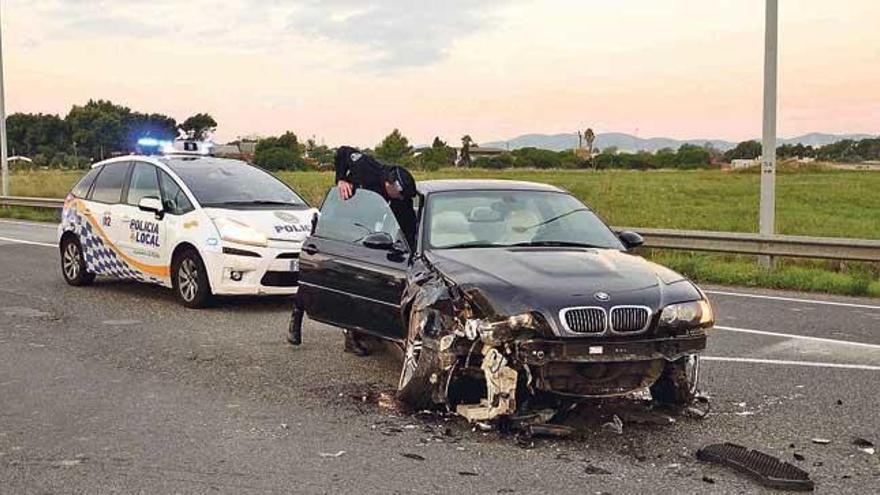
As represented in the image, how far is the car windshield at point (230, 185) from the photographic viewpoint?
1047 cm

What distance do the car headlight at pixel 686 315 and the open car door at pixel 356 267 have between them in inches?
74.9

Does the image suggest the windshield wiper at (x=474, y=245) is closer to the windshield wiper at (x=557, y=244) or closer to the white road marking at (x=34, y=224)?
the windshield wiper at (x=557, y=244)

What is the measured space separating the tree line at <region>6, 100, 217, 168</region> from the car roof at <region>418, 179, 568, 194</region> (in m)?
6.53

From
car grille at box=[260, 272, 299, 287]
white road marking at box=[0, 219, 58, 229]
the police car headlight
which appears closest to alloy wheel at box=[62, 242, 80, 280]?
the police car headlight

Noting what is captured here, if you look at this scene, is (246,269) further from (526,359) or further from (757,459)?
(757,459)

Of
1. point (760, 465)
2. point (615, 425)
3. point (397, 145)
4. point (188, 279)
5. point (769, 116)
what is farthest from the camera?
point (397, 145)

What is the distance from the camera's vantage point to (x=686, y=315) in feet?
18.4

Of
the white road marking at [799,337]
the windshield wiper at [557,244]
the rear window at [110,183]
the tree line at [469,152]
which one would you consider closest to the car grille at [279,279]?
the rear window at [110,183]

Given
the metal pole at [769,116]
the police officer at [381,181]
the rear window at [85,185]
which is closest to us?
the police officer at [381,181]

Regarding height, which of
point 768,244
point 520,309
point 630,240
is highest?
point 630,240

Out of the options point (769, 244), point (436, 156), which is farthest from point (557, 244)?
point (436, 156)

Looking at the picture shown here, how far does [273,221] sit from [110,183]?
2699 mm

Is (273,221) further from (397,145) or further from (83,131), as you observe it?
(83,131)

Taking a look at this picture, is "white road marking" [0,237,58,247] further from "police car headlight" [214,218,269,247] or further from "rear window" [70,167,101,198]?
"police car headlight" [214,218,269,247]
